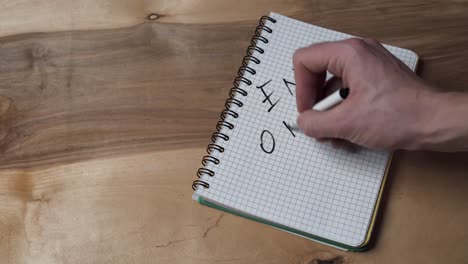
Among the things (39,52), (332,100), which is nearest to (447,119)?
(332,100)

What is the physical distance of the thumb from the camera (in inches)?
28.1

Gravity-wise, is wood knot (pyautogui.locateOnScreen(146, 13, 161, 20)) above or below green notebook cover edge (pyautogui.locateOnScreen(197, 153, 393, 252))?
above

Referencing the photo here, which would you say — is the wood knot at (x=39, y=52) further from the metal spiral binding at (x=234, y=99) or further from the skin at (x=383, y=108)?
the skin at (x=383, y=108)

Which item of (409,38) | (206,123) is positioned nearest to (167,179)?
(206,123)

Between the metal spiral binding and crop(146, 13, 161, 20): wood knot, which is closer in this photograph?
the metal spiral binding

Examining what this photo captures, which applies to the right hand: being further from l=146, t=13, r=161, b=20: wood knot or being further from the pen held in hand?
l=146, t=13, r=161, b=20: wood knot

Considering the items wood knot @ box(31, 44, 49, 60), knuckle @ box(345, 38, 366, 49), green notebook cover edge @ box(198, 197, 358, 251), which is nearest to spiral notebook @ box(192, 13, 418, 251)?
green notebook cover edge @ box(198, 197, 358, 251)

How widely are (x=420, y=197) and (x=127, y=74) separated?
50 cm

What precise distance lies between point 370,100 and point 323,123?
0.07 m

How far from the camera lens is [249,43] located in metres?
0.87

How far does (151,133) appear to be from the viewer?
32.2 inches

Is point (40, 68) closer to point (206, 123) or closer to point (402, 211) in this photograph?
point (206, 123)

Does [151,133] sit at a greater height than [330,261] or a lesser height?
greater

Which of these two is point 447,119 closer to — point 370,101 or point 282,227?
point 370,101
